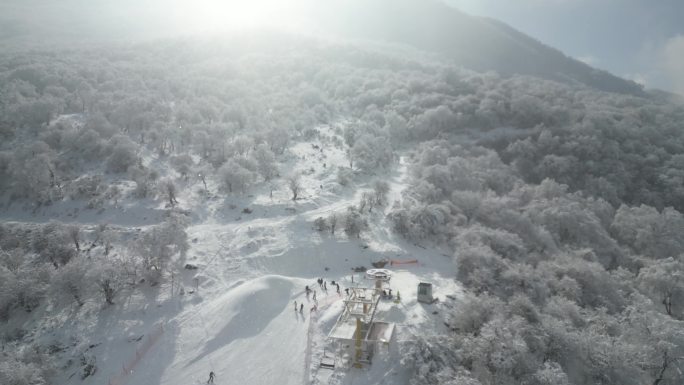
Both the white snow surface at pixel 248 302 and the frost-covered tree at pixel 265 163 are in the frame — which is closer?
the white snow surface at pixel 248 302

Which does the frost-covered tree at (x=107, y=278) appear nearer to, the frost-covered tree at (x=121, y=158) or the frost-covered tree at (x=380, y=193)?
the frost-covered tree at (x=121, y=158)

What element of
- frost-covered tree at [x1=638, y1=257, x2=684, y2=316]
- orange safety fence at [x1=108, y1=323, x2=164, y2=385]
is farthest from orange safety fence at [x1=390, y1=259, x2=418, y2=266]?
frost-covered tree at [x1=638, y1=257, x2=684, y2=316]

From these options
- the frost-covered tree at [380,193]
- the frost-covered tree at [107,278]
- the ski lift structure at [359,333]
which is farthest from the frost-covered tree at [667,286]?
the frost-covered tree at [107,278]

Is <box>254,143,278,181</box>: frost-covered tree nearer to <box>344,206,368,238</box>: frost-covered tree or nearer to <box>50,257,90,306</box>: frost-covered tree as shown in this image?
<box>344,206,368,238</box>: frost-covered tree

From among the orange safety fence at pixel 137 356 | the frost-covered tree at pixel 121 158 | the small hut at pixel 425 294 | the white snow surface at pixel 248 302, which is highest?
the small hut at pixel 425 294

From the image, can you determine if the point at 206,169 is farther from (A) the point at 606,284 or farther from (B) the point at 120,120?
(A) the point at 606,284

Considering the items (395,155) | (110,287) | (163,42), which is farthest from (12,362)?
(163,42)
